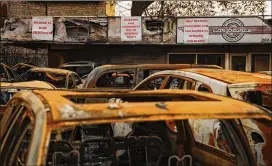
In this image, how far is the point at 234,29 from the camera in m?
20.7

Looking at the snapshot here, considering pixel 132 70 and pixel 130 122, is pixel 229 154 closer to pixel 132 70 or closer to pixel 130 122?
pixel 130 122

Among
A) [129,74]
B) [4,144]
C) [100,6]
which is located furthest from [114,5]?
[4,144]

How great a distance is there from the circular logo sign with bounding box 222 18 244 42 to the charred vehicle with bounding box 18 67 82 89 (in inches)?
373

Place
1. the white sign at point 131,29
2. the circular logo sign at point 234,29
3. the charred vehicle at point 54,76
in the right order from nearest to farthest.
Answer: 1. the charred vehicle at point 54,76
2. the circular logo sign at point 234,29
3. the white sign at point 131,29

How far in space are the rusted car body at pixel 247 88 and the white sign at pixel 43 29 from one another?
15.3m

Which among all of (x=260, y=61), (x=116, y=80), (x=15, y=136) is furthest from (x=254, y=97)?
(x=260, y=61)

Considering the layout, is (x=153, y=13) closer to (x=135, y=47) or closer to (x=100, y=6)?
(x=100, y=6)

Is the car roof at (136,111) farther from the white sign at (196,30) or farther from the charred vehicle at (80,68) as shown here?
the white sign at (196,30)

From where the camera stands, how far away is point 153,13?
3122 centimetres

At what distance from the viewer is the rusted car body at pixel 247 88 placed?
4.61m

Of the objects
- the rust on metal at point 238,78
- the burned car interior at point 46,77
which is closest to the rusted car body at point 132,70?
the rust on metal at point 238,78

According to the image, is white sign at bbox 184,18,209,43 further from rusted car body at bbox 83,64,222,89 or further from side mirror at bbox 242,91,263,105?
side mirror at bbox 242,91,263,105

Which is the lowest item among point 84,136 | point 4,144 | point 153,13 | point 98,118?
point 84,136

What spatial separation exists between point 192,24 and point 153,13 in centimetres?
1062
